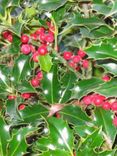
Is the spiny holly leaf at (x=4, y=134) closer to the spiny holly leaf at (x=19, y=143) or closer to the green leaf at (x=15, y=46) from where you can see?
the spiny holly leaf at (x=19, y=143)

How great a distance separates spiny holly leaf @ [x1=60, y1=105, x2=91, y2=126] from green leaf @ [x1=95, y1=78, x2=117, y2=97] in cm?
14

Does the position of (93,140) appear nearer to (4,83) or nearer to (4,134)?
(4,134)

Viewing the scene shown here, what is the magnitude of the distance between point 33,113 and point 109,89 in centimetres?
28

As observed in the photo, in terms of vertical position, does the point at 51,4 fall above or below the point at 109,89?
above

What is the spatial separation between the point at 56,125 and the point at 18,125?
24 centimetres

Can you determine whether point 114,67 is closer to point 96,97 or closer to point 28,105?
point 96,97

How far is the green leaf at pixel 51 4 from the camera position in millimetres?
1207

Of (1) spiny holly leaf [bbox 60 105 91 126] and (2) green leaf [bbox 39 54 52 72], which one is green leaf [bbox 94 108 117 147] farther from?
(2) green leaf [bbox 39 54 52 72]

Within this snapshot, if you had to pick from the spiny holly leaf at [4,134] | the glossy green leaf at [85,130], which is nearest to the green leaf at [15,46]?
the spiny holly leaf at [4,134]

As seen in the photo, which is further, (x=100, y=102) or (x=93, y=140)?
(x=100, y=102)

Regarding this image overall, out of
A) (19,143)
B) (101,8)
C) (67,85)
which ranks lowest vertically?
(19,143)

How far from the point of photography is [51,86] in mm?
1218

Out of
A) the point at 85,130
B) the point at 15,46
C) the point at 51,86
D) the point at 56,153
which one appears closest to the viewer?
the point at 56,153


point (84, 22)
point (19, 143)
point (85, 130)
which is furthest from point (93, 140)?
point (84, 22)
